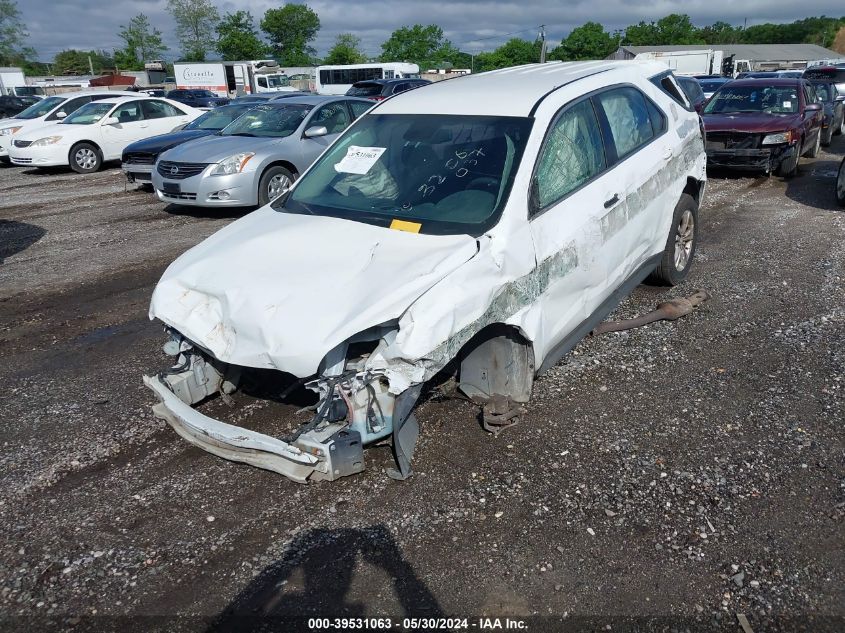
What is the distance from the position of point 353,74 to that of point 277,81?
26.0ft

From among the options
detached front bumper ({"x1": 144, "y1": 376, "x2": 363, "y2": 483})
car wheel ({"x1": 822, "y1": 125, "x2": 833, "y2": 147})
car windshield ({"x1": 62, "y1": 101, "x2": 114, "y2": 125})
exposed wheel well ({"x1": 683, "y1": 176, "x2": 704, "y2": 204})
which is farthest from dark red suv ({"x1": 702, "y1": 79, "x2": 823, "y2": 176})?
car windshield ({"x1": 62, "y1": 101, "x2": 114, "y2": 125})

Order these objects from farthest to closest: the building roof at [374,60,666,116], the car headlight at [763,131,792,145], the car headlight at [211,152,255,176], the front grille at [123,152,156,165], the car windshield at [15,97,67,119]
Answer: the car windshield at [15,97,67,119]
the front grille at [123,152,156,165]
the car headlight at [763,131,792,145]
the car headlight at [211,152,255,176]
the building roof at [374,60,666,116]

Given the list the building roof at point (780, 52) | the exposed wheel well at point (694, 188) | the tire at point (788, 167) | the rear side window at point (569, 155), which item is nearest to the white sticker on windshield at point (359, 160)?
the rear side window at point (569, 155)

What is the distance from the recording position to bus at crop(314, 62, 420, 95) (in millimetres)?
38719

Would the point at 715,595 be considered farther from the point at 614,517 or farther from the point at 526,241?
the point at 526,241

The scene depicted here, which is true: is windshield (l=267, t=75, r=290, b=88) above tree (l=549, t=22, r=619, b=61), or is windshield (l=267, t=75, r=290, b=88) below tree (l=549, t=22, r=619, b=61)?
below

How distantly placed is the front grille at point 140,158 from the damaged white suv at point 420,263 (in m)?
8.48

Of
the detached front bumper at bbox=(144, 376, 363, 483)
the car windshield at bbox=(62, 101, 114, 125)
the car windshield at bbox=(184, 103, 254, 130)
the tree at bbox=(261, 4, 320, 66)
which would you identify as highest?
the tree at bbox=(261, 4, 320, 66)

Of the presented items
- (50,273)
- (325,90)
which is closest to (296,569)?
(50,273)

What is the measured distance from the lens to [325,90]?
4056cm

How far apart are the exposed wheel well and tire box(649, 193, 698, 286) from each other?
0.30ft

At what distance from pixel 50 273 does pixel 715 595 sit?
A: 297 inches

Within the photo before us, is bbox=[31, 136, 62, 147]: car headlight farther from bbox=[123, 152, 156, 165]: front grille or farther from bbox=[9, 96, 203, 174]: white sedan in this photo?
bbox=[123, 152, 156, 165]: front grille

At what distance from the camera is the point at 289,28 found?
11200 centimetres
